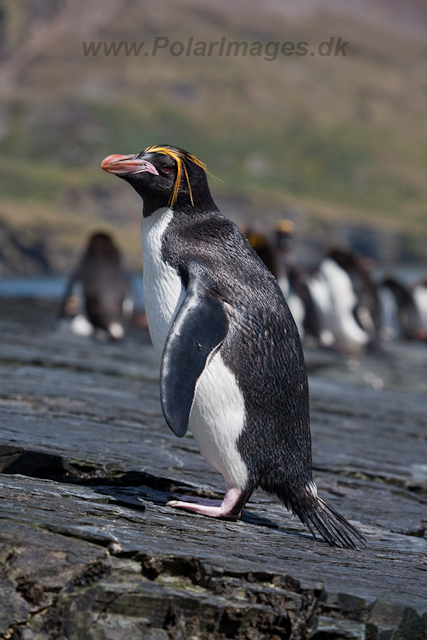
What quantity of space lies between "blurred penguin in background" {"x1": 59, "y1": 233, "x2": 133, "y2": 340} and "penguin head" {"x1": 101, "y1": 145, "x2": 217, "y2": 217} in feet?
27.6

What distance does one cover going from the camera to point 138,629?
7.70 ft

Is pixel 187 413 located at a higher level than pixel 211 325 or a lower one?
lower

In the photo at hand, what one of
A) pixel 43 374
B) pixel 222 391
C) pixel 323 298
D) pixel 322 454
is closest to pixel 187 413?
pixel 222 391

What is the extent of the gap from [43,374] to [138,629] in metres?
4.47

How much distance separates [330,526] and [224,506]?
1.46ft

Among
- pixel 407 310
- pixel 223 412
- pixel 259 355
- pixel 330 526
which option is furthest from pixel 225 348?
pixel 407 310

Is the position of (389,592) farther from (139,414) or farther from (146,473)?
(139,414)

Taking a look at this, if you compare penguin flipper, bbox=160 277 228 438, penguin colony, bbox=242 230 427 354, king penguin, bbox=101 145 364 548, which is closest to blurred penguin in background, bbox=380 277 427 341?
penguin colony, bbox=242 230 427 354

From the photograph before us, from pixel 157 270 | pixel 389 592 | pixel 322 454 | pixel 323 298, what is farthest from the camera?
pixel 323 298

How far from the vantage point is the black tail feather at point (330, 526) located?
333cm

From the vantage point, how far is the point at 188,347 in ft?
10.8

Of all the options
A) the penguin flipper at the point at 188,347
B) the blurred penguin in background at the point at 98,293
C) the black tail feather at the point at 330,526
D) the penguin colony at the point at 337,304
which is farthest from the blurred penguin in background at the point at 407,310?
the penguin flipper at the point at 188,347

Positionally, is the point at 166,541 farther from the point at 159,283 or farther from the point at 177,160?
the point at 177,160

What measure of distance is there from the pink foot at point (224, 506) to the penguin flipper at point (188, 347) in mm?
424
